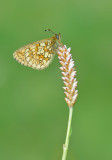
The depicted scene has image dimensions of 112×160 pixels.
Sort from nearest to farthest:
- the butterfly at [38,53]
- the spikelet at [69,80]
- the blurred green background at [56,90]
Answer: the spikelet at [69,80] < the butterfly at [38,53] < the blurred green background at [56,90]

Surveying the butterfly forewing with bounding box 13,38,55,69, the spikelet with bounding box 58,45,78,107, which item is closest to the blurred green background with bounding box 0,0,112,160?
the butterfly forewing with bounding box 13,38,55,69

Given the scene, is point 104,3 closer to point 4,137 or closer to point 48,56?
point 4,137

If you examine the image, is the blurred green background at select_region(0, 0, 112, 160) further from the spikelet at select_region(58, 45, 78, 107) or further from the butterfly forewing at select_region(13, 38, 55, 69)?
the spikelet at select_region(58, 45, 78, 107)

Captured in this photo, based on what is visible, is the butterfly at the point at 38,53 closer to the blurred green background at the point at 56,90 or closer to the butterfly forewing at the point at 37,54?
the butterfly forewing at the point at 37,54

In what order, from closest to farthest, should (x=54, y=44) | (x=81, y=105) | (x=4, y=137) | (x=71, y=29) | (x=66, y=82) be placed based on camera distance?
1. (x=66, y=82)
2. (x=54, y=44)
3. (x=4, y=137)
4. (x=81, y=105)
5. (x=71, y=29)

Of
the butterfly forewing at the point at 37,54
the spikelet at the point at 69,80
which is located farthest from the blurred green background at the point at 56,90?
the spikelet at the point at 69,80

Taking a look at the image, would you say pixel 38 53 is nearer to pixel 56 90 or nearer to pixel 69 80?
pixel 69 80

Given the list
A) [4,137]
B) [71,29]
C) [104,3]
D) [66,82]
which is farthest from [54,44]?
[104,3]
